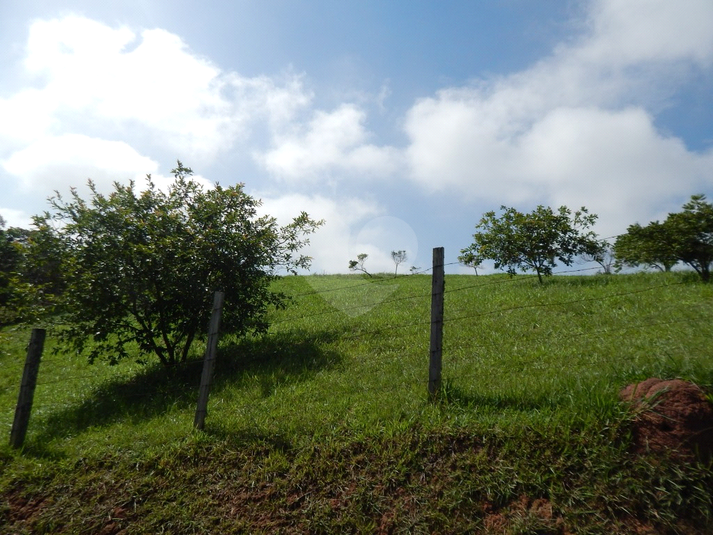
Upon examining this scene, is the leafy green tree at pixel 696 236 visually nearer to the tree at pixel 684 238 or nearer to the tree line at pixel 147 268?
the tree at pixel 684 238

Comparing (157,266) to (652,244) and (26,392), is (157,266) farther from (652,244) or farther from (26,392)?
(652,244)

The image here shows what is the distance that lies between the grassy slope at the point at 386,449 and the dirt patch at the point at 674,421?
167mm

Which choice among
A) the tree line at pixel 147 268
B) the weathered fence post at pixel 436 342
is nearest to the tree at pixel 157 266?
the tree line at pixel 147 268

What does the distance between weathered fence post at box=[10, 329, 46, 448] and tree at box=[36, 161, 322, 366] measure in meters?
2.47

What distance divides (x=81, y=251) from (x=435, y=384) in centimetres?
872

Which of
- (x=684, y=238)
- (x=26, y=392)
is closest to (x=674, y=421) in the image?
(x=26, y=392)

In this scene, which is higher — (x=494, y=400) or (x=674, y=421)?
(x=674, y=421)

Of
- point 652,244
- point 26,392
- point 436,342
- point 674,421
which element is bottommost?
point 26,392

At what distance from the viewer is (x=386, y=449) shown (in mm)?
5250

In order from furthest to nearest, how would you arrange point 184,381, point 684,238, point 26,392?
point 684,238 → point 184,381 → point 26,392

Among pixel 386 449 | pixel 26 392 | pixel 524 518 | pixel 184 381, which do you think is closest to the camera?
pixel 524 518

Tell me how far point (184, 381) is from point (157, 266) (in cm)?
271

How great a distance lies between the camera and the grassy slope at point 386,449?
4.28 meters

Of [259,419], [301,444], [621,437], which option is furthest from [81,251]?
[621,437]
